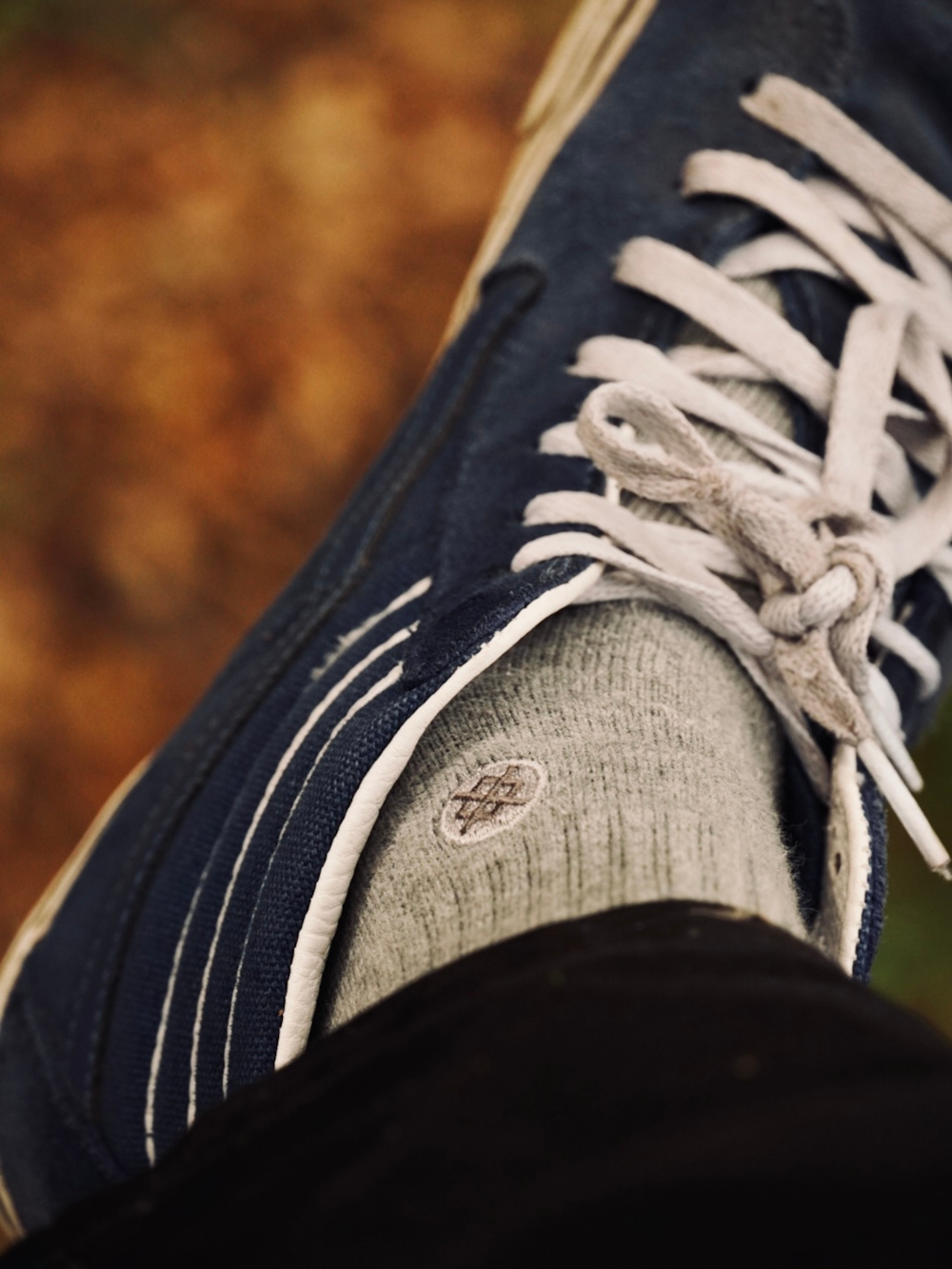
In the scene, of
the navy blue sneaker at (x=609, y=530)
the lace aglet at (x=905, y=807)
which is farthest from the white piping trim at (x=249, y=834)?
the lace aglet at (x=905, y=807)

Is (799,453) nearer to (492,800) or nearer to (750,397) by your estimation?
(750,397)

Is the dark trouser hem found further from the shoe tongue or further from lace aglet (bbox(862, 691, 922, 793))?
the shoe tongue

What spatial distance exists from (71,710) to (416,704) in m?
0.55

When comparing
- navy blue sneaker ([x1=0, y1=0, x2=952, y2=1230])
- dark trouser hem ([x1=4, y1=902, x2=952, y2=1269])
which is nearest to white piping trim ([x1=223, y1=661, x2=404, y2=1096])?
navy blue sneaker ([x1=0, y1=0, x2=952, y2=1230])

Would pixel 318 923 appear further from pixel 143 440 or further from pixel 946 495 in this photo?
pixel 143 440

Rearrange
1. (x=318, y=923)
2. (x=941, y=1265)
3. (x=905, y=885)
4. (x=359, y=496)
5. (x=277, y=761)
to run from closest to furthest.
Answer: (x=941, y=1265) < (x=318, y=923) < (x=277, y=761) < (x=359, y=496) < (x=905, y=885)

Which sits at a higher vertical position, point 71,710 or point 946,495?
point 71,710

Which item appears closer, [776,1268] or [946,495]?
[776,1268]

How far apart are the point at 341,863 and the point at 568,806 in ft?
0.27

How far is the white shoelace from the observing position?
1.59ft

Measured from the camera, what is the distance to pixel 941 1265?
0.67 ft

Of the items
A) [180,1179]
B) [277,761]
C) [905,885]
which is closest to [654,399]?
[277,761]

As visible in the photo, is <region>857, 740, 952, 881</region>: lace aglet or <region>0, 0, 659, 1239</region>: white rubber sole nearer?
<region>857, 740, 952, 881</region>: lace aglet

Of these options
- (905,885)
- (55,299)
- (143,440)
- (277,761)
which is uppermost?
(55,299)
